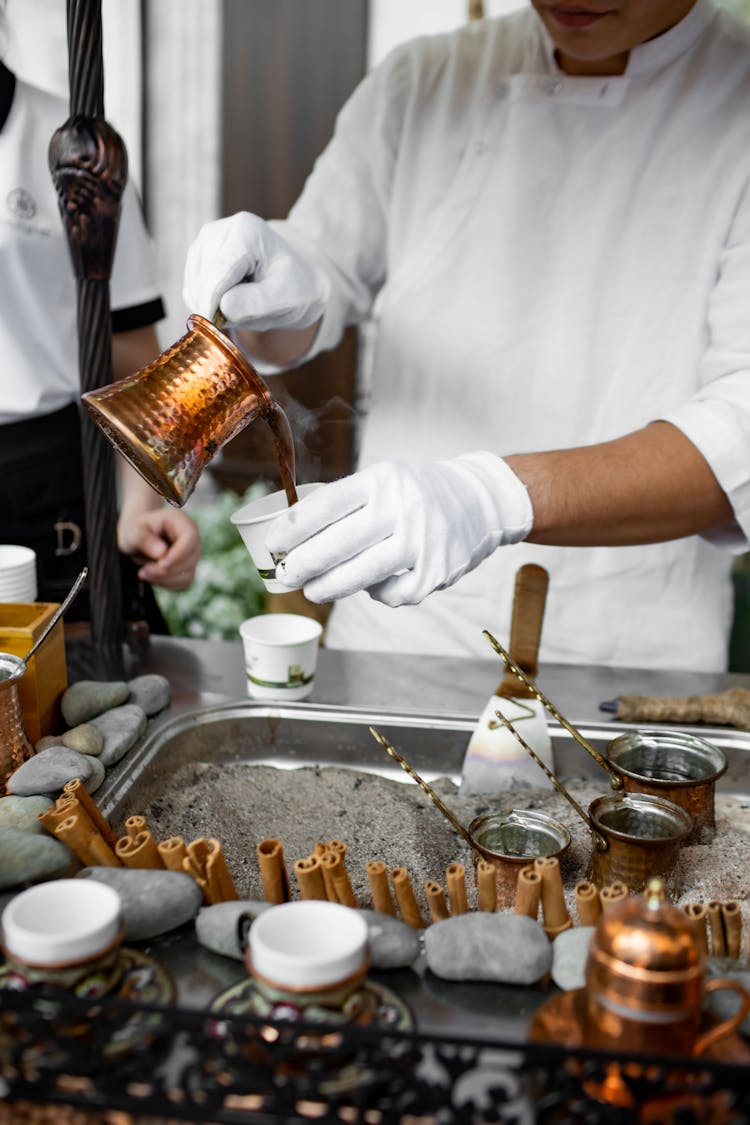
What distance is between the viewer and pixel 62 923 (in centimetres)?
90

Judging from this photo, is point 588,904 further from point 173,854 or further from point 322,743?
point 322,743

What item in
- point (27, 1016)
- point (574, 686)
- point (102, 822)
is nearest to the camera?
point (27, 1016)

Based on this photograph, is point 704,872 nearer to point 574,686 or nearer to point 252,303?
point 574,686

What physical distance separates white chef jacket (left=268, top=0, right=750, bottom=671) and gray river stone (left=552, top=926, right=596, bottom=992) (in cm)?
112

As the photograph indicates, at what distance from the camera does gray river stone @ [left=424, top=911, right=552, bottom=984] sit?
986 mm

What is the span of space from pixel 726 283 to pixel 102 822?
1403 millimetres

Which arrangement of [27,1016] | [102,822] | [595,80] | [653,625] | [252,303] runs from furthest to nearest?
[653,625] → [595,80] → [252,303] → [102,822] → [27,1016]

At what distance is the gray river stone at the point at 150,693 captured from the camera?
162 cm

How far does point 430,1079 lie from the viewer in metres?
0.85

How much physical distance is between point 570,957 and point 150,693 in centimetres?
85

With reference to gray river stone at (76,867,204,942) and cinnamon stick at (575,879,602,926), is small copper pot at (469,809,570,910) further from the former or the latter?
gray river stone at (76,867,204,942)

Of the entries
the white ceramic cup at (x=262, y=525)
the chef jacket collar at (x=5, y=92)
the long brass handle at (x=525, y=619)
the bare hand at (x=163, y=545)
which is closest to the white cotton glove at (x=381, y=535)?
the white ceramic cup at (x=262, y=525)

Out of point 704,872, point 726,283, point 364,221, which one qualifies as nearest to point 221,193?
point 364,221

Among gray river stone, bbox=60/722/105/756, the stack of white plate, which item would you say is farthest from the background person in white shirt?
gray river stone, bbox=60/722/105/756
